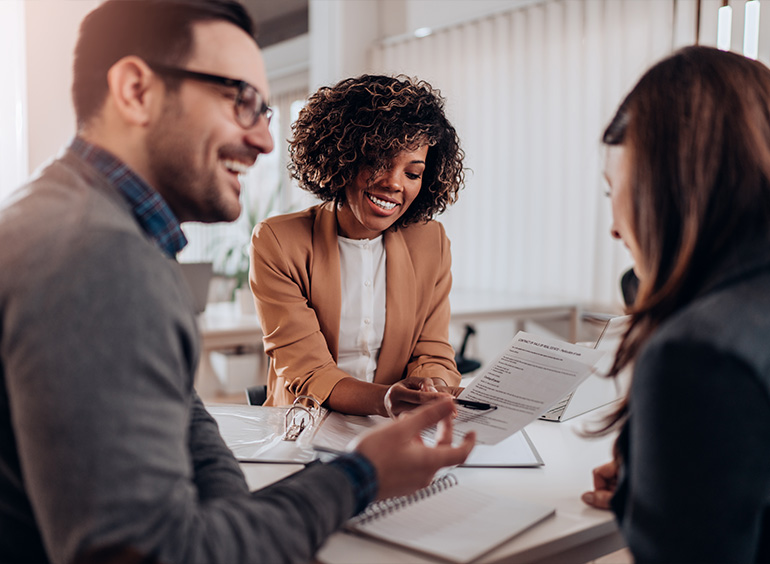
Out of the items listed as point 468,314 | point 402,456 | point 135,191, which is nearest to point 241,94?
point 135,191

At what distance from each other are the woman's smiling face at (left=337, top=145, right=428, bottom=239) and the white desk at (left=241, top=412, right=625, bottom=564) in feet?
2.24

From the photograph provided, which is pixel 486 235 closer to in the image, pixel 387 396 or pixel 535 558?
pixel 387 396

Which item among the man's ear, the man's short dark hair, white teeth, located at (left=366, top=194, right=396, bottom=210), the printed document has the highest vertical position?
the man's short dark hair

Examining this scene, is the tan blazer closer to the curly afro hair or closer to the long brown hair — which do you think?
the curly afro hair

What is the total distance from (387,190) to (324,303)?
0.34 metres

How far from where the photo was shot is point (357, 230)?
184 centimetres

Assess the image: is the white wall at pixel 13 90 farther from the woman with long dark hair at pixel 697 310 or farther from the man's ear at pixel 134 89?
the woman with long dark hair at pixel 697 310

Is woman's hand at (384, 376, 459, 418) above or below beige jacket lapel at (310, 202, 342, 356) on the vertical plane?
below

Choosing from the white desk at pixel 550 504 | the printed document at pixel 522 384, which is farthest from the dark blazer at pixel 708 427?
the printed document at pixel 522 384

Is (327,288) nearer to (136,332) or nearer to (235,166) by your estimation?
(235,166)

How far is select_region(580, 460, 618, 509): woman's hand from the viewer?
1.03m

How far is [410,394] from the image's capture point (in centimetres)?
A: 135

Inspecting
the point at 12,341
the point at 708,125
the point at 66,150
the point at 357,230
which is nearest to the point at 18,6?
the point at 357,230

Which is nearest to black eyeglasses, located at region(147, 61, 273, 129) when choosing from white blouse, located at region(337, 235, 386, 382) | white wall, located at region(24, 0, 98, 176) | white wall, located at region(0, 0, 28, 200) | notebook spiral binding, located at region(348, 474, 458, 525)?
notebook spiral binding, located at region(348, 474, 458, 525)
